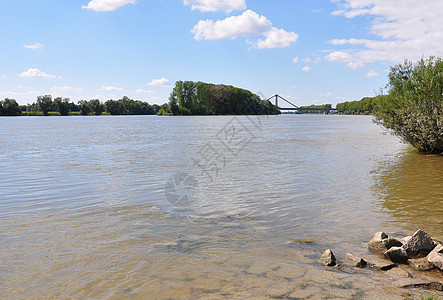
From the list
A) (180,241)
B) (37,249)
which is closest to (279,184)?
(180,241)

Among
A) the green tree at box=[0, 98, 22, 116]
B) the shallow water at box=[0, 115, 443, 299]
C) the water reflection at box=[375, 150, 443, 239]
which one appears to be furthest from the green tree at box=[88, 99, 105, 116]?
the water reflection at box=[375, 150, 443, 239]

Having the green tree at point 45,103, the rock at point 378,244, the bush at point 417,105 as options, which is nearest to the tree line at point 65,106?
the green tree at point 45,103

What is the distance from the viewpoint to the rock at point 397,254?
612 centimetres

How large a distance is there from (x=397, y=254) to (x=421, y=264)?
1.37 feet

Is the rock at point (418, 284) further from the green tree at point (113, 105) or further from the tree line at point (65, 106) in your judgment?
the green tree at point (113, 105)

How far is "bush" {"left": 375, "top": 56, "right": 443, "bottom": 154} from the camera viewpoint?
790 inches

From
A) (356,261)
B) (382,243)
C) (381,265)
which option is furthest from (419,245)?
(356,261)

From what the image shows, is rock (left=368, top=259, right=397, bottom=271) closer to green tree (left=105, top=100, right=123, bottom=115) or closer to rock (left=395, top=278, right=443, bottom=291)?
rock (left=395, top=278, right=443, bottom=291)

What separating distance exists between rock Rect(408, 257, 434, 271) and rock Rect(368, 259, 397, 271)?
0.31 meters

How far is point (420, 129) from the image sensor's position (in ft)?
68.7

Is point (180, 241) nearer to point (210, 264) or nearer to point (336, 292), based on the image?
point (210, 264)

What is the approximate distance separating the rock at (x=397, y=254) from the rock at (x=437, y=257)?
0.37 m

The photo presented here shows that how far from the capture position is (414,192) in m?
11.8

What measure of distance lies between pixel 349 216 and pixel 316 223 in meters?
1.25
